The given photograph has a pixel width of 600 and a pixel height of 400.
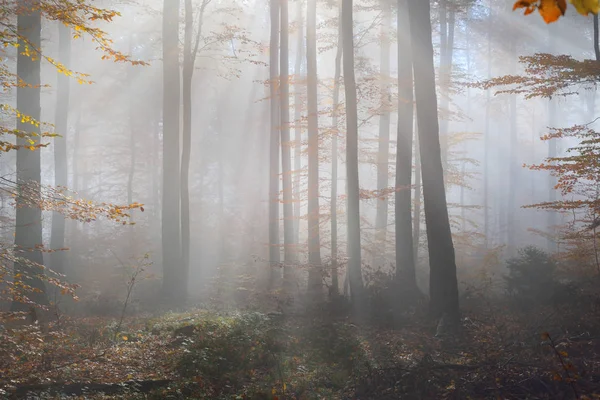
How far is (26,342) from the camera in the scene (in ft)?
23.6

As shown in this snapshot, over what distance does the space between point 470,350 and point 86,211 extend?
246 inches

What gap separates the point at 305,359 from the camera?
828cm

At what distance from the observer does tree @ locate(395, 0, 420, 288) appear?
12883 mm

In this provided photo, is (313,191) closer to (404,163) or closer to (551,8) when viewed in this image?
(404,163)

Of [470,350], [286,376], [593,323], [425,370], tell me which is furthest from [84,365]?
[593,323]

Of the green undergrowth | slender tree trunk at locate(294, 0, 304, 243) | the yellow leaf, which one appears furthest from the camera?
slender tree trunk at locate(294, 0, 304, 243)

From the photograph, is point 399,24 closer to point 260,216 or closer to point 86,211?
point 86,211

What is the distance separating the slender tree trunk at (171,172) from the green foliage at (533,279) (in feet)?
31.2

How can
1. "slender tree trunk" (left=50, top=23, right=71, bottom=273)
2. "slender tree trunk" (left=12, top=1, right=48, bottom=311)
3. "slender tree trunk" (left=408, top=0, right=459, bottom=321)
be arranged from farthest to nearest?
"slender tree trunk" (left=50, top=23, right=71, bottom=273), "slender tree trunk" (left=12, top=1, right=48, bottom=311), "slender tree trunk" (left=408, top=0, right=459, bottom=321)

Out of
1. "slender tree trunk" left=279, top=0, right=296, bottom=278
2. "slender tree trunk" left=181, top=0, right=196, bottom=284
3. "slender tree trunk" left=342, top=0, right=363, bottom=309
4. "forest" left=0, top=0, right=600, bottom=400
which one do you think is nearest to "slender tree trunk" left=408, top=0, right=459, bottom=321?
"forest" left=0, top=0, right=600, bottom=400

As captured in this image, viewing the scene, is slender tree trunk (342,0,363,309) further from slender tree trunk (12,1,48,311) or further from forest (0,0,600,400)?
slender tree trunk (12,1,48,311)

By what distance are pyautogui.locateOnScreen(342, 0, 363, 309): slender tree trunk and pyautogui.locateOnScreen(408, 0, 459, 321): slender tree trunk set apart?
253 cm

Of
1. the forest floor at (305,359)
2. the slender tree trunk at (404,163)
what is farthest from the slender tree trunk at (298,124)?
the forest floor at (305,359)

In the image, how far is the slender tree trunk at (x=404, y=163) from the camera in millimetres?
12883
